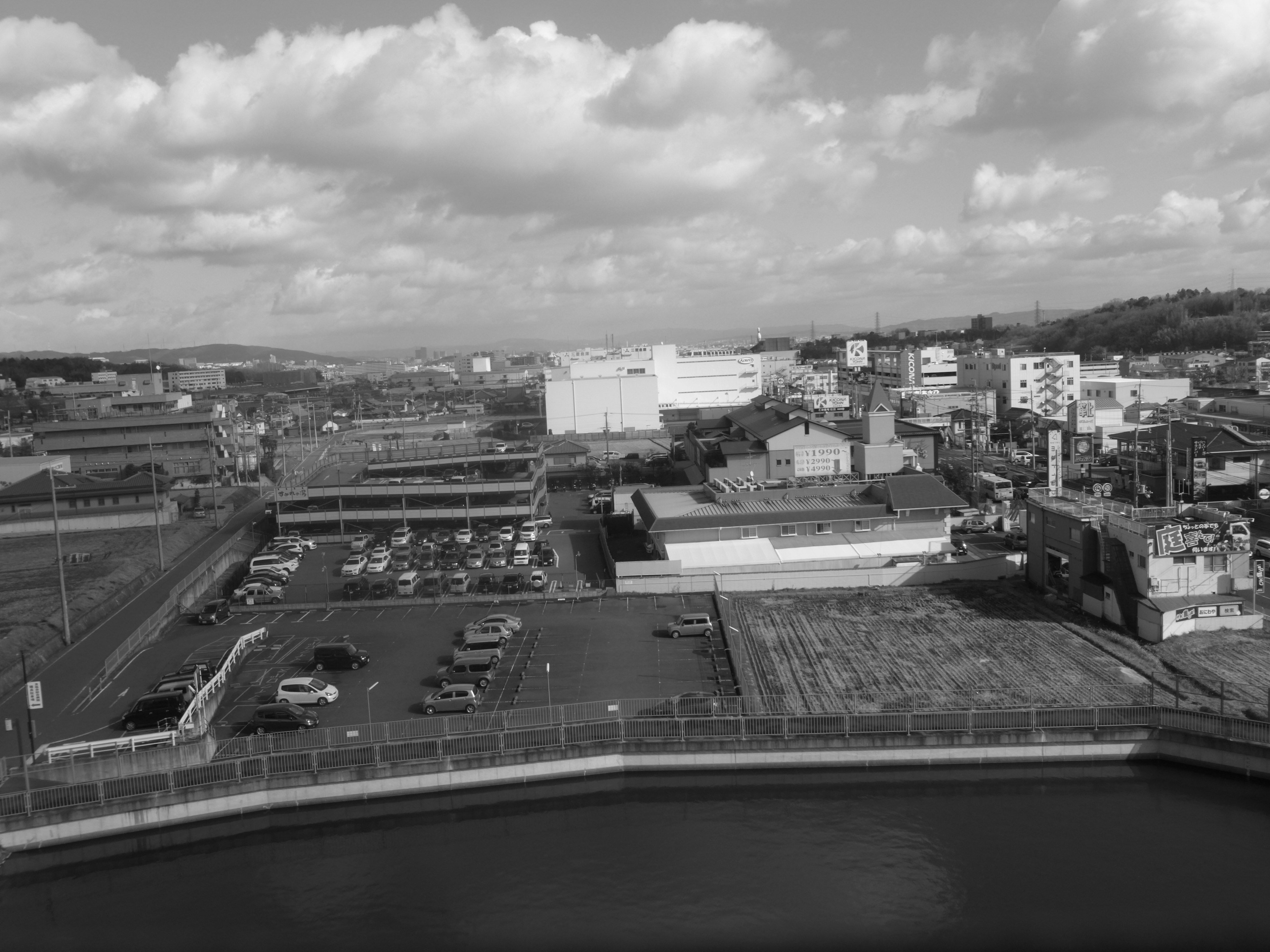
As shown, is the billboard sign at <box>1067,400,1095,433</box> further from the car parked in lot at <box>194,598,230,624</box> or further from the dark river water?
the car parked in lot at <box>194,598,230,624</box>

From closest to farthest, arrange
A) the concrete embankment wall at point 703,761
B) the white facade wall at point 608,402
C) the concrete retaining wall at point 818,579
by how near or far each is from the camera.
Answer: the concrete embankment wall at point 703,761, the concrete retaining wall at point 818,579, the white facade wall at point 608,402

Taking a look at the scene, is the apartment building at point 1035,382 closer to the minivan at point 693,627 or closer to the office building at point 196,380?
the minivan at point 693,627

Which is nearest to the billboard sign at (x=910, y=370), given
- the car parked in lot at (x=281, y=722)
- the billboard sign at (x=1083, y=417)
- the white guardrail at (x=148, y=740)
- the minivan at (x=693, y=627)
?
the billboard sign at (x=1083, y=417)

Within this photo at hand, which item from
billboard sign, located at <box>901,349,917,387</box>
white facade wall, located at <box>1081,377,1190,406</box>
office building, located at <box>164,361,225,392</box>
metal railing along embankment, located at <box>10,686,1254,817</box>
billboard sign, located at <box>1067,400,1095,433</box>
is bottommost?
metal railing along embankment, located at <box>10,686,1254,817</box>

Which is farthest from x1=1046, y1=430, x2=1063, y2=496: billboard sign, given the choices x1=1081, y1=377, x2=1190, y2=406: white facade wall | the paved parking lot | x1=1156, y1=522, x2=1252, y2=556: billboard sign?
x1=1081, y1=377, x2=1190, y2=406: white facade wall

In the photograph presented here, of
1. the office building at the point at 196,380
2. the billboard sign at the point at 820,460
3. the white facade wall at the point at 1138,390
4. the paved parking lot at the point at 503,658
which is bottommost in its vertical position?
the paved parking lot at the point at 503,658

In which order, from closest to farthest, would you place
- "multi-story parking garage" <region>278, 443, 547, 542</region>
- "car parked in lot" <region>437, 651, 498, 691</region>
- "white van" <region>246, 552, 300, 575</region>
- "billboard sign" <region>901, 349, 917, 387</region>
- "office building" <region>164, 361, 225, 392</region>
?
"car parked in lot" <region>437, 651, 498, 691</region>, "white van" <region>246, 552, 300, 575</region>, "multi-story parking garage" <region>278, 443, 547, 542</region>, "billboard sign" <region>901, 349, 917, 387</region>, "office building" <region>164, 361, 225, 392</region>

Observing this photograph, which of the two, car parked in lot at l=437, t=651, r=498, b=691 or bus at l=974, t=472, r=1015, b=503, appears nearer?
car parked in lot at l=437, t=651, r=498, b=691

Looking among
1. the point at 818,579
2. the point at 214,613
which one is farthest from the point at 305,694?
the point at 818,579
